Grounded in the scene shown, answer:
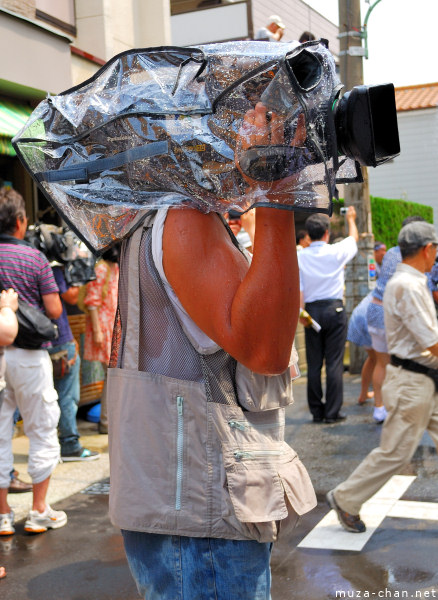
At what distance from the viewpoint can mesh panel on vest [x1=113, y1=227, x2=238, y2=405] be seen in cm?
172

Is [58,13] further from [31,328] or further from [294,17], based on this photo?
[294,17]

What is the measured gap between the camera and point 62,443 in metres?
6.45

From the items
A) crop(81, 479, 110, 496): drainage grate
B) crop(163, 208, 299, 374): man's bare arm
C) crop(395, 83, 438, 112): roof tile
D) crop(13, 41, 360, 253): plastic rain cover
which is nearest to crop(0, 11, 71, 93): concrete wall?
crop(81, 479, 110, 496): drainage grate

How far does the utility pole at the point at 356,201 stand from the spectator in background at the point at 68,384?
5.55m

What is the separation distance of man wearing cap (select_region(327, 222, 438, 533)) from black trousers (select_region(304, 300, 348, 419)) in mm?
3299

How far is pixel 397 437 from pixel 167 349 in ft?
9.63

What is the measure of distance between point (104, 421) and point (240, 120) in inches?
243

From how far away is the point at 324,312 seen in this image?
7957 mm

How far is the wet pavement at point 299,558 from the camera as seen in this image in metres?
3.83

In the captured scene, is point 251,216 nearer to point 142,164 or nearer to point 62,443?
point 142,164

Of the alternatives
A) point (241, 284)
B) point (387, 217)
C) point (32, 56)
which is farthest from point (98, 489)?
point (387, 217)

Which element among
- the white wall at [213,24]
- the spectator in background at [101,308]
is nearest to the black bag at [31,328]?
the spectator in background at [101,308]

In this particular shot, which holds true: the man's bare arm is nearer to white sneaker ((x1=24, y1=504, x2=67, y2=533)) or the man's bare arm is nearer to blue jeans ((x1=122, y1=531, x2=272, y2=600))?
blue jeans ((x1=122, y1=531, x2=272, y2=600))

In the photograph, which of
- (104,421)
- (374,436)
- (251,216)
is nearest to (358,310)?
(374,436)
